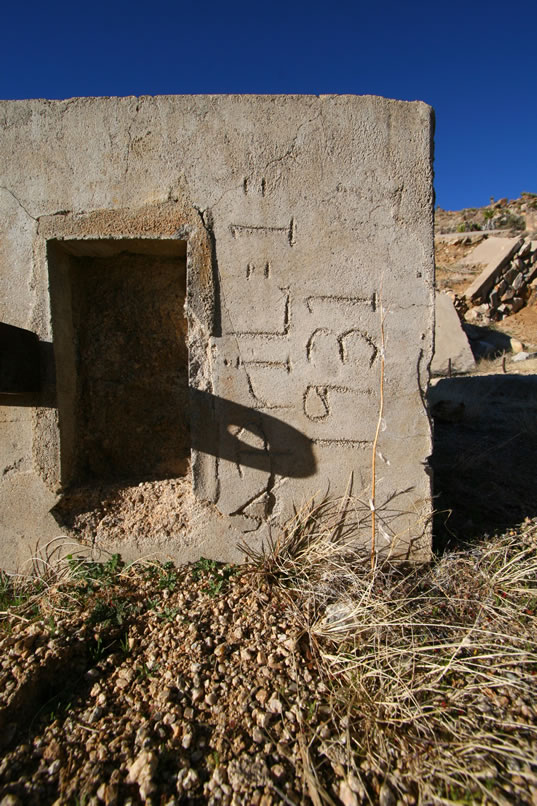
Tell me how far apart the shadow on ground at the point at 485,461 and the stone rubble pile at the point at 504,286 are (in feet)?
19.2

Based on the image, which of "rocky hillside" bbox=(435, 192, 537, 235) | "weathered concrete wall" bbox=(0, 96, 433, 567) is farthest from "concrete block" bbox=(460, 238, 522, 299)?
"weathered concrete wall" bbox=(0, 96, 433, 567)

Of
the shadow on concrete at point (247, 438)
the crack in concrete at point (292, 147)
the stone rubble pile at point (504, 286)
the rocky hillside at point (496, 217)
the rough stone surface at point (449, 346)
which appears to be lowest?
the shadow on concrete at point (247, 438)

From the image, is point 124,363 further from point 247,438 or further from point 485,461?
point 485,461

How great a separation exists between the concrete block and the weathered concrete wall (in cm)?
993

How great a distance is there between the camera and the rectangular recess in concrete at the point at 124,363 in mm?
2314

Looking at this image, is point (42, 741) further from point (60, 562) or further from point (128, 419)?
point (128, 419)

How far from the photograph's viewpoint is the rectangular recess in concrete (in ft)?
7.59

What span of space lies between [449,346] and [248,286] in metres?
7.15

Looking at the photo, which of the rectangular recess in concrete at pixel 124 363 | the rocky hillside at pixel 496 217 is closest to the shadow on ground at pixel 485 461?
the rectangular recess in concrete at pixel 124 363

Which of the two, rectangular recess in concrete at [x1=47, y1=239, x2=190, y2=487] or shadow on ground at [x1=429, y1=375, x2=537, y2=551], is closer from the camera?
rectangular recess in concrete at [x1=47, y1=239, x2=190, y2=487]

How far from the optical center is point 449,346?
327 inches

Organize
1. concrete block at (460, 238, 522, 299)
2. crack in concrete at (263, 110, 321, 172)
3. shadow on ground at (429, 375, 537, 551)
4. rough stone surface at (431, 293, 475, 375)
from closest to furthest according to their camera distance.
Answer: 1. crack in concrete at (263, 110, 321, 172)
2. shadow on ground at (429, 375, 537, 551)
3. rough stone surface at (431, 293, 475, 375)
4. concrete block at (460, 238, 522, 299)

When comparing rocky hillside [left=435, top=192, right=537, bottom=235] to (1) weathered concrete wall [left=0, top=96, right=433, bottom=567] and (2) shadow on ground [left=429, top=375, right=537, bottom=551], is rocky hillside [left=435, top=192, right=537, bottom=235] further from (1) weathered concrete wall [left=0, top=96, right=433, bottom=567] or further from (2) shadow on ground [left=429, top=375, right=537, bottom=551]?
(1) weathered concrete wall [left=0, top=96, right=433, bottom=567]

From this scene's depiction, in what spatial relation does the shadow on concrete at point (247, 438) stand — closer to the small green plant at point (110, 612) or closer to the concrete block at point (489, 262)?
the small green plant at point (110, 612)
